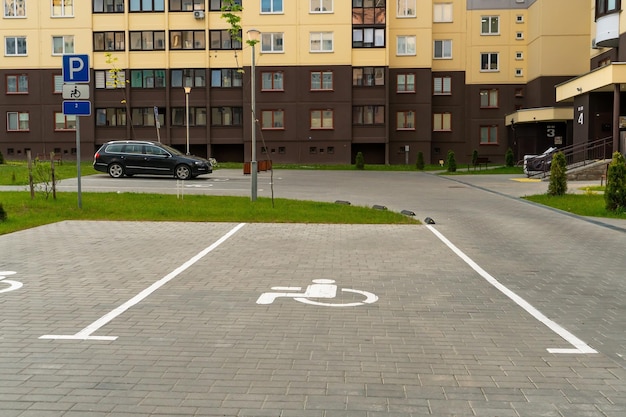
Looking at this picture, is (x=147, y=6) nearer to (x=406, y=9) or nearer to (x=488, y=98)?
(x=406, y=9)

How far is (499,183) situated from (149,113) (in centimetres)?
3088

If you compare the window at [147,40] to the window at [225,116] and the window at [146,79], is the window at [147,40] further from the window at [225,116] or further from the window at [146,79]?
the window at [225,116]

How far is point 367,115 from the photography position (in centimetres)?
5225

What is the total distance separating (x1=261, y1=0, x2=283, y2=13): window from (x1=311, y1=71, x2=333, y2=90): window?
17.2 ft

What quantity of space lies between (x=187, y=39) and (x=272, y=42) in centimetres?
643

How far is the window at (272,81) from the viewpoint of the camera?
51688 millimetres

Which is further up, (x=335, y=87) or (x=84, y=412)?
(x=335, y=87)

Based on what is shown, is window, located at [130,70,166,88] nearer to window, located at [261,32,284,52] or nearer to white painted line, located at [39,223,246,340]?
window, located at [261,32,284,52]

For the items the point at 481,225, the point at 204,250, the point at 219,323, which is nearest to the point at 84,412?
the point at 219,323

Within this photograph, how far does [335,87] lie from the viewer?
169 ft

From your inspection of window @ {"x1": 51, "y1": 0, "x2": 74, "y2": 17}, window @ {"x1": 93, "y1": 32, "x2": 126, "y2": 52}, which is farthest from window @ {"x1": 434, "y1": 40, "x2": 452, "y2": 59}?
window @ {"x1": 51, "y1": 0, "x2": 74, "y2": 17}

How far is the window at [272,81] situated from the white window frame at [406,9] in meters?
10.3

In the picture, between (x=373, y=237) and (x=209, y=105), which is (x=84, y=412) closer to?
(x=373, y=237)

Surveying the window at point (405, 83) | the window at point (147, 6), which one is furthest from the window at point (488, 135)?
the window at point (147, 6)
